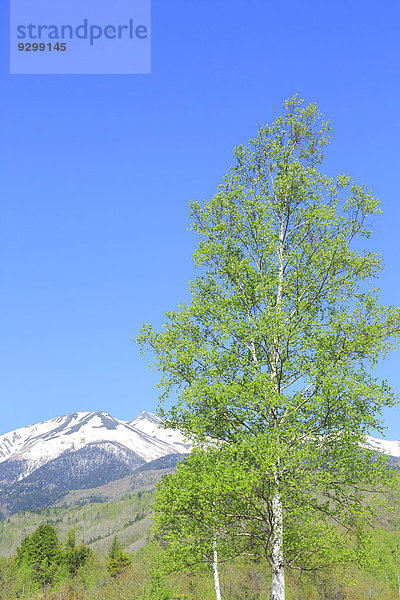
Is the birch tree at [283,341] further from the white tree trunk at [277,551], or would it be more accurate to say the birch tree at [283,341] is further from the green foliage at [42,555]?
the green foliage at [42,555]

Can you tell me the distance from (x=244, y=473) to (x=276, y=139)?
12320mm

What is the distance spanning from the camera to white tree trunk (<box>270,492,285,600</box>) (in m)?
14.3

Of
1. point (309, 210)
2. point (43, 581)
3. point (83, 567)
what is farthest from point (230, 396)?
point (43, 581)

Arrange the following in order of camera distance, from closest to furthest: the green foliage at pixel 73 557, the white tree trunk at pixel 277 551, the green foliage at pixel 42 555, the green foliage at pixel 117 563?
1. the white tree trunk at pixel 277 551
2. the green foliage at pixel 117 563
3. the green foliage at pixel 42 555
4. the green foliage at pixel 73 557

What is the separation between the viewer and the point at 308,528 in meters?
14.1

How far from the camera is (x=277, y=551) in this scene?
14.4 m

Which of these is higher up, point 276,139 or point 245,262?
point 276,139

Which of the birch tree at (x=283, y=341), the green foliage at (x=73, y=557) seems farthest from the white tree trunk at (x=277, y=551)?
the green foliage at (x=73, y=557)

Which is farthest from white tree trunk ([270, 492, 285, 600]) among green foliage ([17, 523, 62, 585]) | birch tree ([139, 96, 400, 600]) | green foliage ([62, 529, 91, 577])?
green foliage ([17, 523, 62, 585])

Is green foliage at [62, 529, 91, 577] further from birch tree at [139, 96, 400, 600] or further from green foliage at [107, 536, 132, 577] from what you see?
birch tree at [139, 96, 400, 600]

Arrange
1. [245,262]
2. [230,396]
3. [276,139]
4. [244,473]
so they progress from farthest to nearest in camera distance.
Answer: [276,139] → [245,262] → [230,396] → [244,473]

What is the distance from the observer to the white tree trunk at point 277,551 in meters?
14.3

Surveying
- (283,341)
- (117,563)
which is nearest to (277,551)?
(283,341)

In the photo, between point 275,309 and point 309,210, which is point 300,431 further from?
point 309,210
